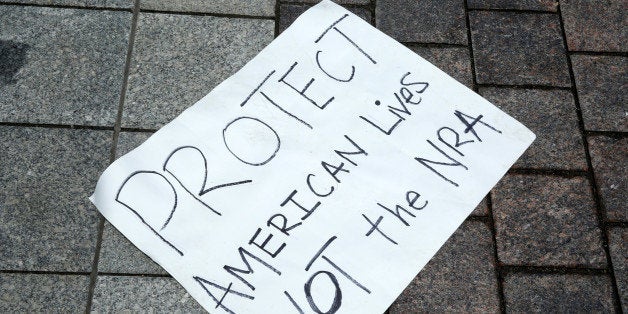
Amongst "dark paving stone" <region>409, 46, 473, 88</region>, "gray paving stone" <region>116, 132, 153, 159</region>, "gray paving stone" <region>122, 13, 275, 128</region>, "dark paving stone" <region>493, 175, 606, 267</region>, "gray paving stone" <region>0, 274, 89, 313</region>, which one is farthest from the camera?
"dark paving stone" <region>409, 46, 473, 88</region>

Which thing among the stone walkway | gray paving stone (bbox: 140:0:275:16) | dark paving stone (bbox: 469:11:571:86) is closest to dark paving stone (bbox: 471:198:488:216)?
the stone walkway

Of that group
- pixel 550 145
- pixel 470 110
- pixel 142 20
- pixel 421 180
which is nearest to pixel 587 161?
pixel 550 145

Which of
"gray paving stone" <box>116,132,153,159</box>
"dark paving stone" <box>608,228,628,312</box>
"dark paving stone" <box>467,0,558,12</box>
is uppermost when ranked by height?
"dark paving stone" <box>467,0,558,12</box>

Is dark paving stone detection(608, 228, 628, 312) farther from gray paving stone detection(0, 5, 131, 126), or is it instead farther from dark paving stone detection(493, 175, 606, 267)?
gray paving stone detection(0, 5, 131, 126)

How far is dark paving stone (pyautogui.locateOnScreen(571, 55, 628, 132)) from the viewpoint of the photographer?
258 cm

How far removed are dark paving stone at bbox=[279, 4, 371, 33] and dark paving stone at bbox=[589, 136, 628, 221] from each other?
1.00 metres

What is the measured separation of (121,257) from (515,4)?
1846 mm

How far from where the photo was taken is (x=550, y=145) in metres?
2.51

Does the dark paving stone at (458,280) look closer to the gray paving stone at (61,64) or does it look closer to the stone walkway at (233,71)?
the stone walkway at (233,71)

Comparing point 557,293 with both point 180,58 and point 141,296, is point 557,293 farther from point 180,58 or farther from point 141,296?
point 180,58

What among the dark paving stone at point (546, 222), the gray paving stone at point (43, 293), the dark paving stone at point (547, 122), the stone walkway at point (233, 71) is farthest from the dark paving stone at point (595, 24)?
the gray paving stone at point (43, 293)

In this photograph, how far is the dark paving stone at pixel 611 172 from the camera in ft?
7.84

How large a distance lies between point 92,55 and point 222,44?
0.50 metres

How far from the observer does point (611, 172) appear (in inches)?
97.0
